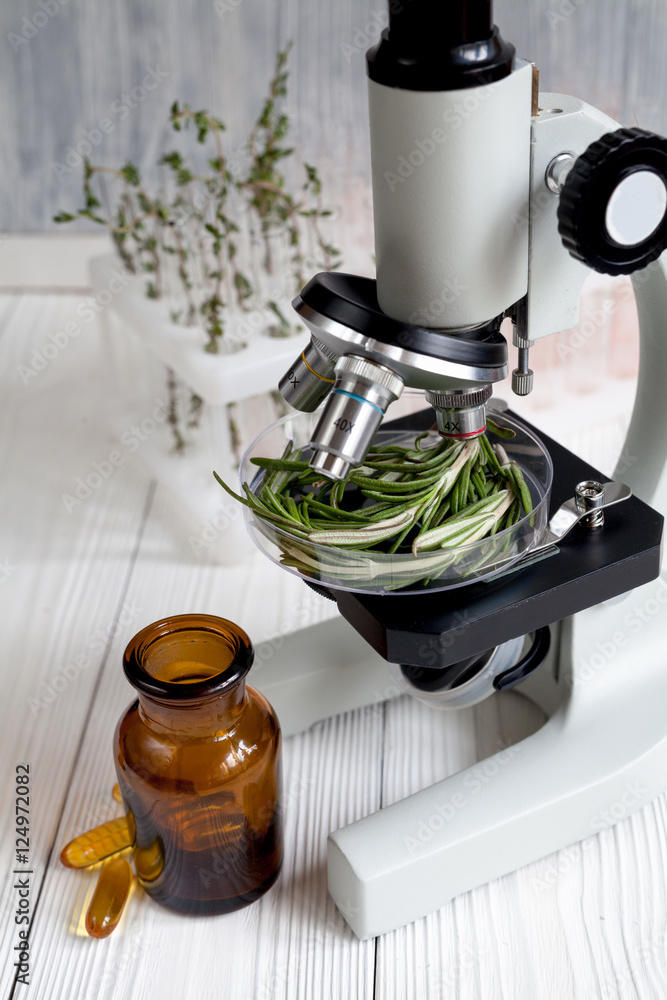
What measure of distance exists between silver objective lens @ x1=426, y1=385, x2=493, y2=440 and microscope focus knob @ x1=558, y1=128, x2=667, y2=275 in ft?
0.34

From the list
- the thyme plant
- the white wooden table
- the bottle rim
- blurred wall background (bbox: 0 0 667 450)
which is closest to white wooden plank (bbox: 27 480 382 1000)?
the white wooden table

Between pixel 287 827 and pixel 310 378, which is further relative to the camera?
pixel 287 827

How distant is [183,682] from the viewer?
714 millimetres

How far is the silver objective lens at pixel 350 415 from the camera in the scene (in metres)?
0.58

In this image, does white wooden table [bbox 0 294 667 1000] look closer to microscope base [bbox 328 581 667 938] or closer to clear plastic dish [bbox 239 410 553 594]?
microscope base [bbox 328 581 667 938]

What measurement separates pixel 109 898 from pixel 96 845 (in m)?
0.05

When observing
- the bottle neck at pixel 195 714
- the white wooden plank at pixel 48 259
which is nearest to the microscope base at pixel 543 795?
the bottle neck at pixel 195 714

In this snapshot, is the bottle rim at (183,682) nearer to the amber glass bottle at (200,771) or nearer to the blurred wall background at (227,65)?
the amber glass bottle at (200,771)

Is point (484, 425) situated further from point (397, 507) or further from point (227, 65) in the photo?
point (227, 65)

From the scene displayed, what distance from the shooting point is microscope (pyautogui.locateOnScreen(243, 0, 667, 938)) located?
570 millimetres

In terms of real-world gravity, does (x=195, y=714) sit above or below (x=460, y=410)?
below

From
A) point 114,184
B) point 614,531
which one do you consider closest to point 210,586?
point 614,531

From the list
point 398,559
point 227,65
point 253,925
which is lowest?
point 253,925

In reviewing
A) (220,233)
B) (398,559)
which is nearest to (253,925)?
(398,559)
